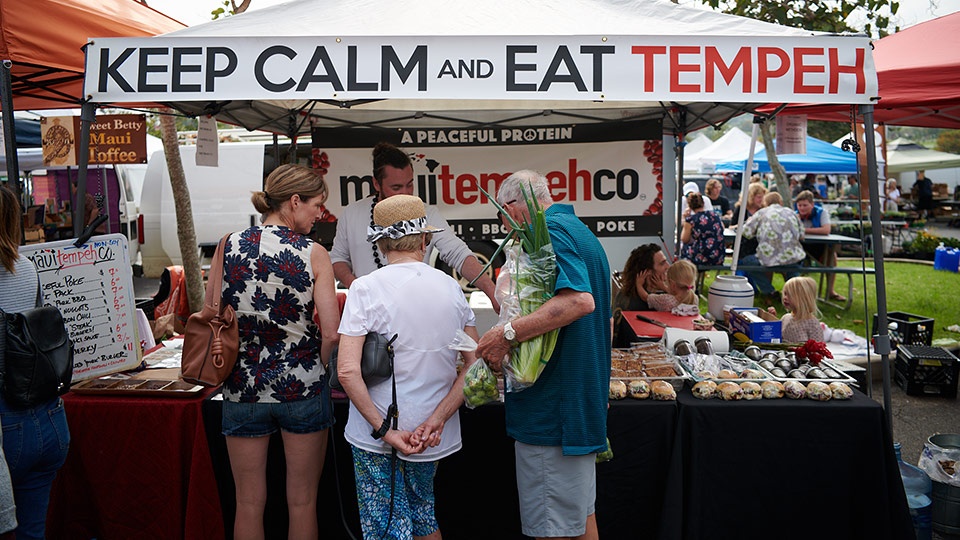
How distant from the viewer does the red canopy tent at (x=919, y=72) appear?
4.73 meters

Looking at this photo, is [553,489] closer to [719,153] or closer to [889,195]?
[719,153]

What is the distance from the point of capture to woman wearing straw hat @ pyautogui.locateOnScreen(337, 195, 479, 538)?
2.32m

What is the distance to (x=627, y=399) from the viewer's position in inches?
126

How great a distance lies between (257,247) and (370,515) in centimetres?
110

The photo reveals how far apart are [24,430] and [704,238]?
7901 millimetres

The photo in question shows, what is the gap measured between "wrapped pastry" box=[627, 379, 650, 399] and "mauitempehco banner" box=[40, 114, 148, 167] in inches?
230

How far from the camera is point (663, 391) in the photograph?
3160mm

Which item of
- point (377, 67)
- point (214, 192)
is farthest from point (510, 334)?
point (214, 192)

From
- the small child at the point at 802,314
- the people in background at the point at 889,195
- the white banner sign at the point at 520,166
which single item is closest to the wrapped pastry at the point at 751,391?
the small child at the point at 802,314

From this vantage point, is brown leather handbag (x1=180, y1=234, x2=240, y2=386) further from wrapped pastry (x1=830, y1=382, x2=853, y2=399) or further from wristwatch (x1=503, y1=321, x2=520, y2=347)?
wrapped pastry (x1=830, y1=382, x2=853, y2=399)

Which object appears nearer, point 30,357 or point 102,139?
point 30,357

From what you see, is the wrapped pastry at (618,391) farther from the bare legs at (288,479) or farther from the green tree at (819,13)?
the green tree at (819,13)

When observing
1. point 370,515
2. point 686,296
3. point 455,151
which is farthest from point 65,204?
point 370,515

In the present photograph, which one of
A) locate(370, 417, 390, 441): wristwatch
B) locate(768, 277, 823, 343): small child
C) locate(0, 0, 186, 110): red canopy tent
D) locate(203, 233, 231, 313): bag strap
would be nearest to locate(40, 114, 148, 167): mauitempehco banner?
locate(0, 0, 186, 110): red canopy tent
